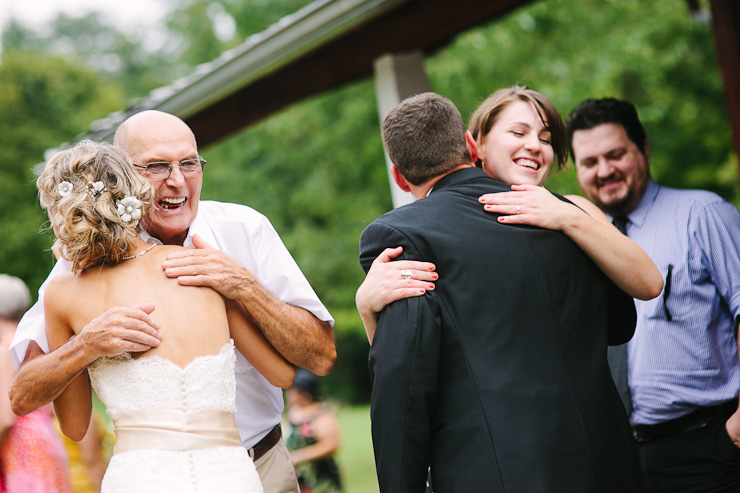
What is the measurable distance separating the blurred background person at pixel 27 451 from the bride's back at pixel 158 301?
1699 millimetres

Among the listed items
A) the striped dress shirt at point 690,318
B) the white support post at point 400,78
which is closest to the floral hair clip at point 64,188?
the striped dress shirt at point 690,318

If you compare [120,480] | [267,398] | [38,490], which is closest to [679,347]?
[267,398]

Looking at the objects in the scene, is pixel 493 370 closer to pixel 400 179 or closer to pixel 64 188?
pixel 400 179

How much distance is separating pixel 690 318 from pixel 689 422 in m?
0.44

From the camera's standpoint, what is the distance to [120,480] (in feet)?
7.29

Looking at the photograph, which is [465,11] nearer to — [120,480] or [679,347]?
[679,347]

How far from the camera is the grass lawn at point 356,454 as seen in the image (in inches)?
488

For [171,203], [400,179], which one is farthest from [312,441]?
[400,179]

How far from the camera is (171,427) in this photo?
7.34 feet

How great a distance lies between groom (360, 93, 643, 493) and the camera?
2.18m

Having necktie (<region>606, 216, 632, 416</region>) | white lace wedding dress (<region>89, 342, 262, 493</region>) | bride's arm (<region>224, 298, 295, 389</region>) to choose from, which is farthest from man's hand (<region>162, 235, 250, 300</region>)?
necktie (<region>606, 216, 632, 416</region>)

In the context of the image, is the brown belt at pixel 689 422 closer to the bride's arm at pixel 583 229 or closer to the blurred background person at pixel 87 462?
the bride's arm at pixel 583 229

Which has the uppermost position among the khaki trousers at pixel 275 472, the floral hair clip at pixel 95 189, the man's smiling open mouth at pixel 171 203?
the floral hair clip at pixel 95 189

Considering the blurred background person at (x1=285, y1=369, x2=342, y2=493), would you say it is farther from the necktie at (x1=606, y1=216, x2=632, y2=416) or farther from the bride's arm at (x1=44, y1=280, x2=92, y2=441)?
the bride's arm at (x1=44, y1=280, x2=92, y2=441)
